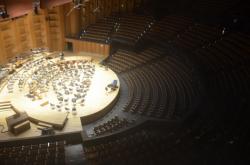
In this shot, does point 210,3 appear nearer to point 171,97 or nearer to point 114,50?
point 114,50

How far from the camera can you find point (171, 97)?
37.9 feet

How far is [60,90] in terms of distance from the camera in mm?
12156

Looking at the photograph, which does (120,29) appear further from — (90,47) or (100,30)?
(90,47)

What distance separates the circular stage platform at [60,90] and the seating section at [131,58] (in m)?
0.85

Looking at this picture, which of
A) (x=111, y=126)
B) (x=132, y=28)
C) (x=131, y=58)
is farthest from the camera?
(x=132, y=28)

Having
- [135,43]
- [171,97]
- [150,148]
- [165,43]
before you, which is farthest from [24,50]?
[150,148]

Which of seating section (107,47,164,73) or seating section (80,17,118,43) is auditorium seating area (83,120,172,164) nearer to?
seating section (107,47,164,73)

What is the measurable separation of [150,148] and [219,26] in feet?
28.6

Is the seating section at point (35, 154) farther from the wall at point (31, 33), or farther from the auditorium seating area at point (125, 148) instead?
the wall at point (31, 33)

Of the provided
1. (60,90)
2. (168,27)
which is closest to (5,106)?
(60,90)

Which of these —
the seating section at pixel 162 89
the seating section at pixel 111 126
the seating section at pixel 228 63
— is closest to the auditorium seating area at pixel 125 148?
the seating section at pixel 111 126

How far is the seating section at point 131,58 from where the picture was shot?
1458cm

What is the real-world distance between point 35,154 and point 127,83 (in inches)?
257

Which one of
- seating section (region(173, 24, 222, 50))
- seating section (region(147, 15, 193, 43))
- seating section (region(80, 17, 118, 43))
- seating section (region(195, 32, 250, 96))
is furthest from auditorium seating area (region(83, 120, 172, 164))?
seating section (region(80, 17, 118, 43))
